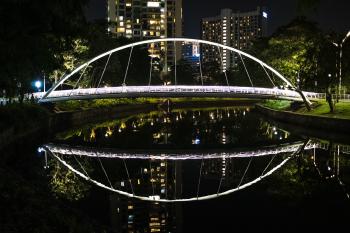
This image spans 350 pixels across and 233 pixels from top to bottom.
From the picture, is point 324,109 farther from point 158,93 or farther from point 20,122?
point 20,122

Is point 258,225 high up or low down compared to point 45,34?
down

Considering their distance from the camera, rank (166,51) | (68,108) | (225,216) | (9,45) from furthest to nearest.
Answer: (166,51) → (68,108) → (9,45) → (225,216)

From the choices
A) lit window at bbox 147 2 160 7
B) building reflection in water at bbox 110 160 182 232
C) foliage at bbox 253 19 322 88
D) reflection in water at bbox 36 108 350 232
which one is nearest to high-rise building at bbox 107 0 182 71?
lit window at bbox 147 2 160 7

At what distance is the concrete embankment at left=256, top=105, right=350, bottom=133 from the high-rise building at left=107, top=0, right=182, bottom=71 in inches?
4937

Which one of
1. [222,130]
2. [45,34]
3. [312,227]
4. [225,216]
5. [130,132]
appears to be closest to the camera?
[312,227]

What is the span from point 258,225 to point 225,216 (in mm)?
1495

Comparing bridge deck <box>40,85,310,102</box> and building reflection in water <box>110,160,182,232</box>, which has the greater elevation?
bridge deck <box>40,85,310,102</box>

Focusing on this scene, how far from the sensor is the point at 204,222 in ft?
52.5


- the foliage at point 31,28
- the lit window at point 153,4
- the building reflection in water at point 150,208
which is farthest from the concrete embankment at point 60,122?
the lit window at point 153,4

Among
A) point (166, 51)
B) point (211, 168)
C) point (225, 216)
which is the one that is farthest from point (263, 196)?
point (166, 51)

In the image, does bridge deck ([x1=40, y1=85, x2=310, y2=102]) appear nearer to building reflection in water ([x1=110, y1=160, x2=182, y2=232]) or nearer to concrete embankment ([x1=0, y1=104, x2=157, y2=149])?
concrete embankment ([x1=0, y1=104, x2=157, y2=149])

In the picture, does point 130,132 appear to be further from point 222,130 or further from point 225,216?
point 225,216

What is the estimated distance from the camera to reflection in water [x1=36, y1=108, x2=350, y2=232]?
1862 centimetres

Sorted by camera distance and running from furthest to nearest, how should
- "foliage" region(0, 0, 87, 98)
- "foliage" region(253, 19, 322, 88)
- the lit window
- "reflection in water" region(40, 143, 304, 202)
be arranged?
the lit window
"foliage" region(253, 19, 322, 88)
"reflection in water" region(40, 143, 304, 202)
"foliage" region(0, 0, 87, 98)
